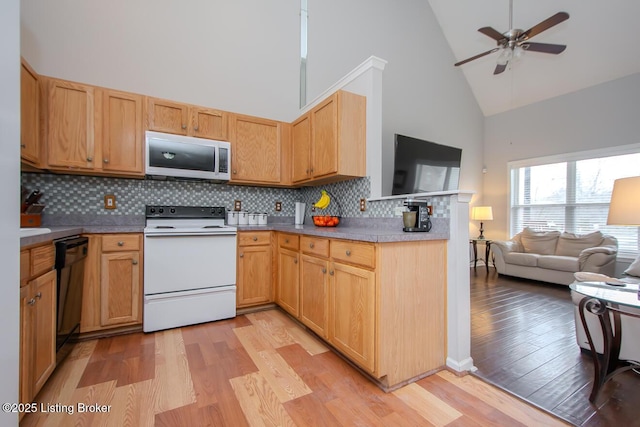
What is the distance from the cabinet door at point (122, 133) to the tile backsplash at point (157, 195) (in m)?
0.33

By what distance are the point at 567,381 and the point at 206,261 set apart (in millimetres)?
2816

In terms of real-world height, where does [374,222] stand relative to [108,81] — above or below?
below

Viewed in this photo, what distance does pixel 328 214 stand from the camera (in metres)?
3.26

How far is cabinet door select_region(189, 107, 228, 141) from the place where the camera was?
2908mm

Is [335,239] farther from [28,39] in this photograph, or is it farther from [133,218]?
[28,39]

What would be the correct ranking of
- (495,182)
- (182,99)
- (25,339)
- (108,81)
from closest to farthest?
(25,339), (108,81), (182,99), (495,182)

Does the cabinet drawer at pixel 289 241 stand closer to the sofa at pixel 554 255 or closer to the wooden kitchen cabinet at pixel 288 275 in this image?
the wooden kitchen cabinet at pixel 288 275

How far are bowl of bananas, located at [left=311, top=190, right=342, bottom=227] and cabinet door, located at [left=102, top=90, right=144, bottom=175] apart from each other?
5.84ft

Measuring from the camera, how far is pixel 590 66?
4.49 meters

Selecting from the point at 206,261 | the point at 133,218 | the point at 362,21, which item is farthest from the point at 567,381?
the point at 362,21

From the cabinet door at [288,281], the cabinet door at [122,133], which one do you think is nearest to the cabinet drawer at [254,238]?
the cabinet door at [288,281]

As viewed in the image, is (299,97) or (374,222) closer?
(374,222)

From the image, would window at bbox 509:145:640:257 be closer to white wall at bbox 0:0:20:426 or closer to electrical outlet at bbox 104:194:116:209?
white wall at bbox 0:0:20:426

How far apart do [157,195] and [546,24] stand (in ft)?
15.5
